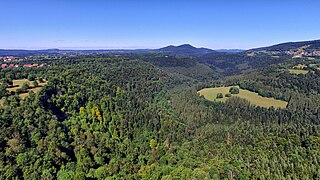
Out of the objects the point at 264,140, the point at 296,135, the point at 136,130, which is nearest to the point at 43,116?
the point at 136,130

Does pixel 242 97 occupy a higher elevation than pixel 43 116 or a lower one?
lower

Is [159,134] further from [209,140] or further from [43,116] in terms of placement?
[43,116]

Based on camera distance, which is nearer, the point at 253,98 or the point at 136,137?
the point at 136,137

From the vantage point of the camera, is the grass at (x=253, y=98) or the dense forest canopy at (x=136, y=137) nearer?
Result: the dense forest canopy at (x=136, y=137)

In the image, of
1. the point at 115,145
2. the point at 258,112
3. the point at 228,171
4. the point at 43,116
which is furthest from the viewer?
the point at 258,112

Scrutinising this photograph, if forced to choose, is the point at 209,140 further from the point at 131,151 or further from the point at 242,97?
the point at 242,97

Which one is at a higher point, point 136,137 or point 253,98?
point 253,98

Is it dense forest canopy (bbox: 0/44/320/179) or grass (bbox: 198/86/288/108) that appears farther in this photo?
grass (bbox: 198/86/288/108)

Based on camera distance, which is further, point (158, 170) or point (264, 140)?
point (264, 140)

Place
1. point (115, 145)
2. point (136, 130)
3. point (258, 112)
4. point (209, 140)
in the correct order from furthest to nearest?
point (258, 112) < point (136, 130) < point (209, 140) < point (115, 145)
